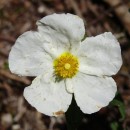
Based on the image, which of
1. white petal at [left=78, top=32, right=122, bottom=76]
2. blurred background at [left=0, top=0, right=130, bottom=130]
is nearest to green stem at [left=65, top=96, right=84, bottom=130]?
white petal at [left=78, top=32, right=122, bottom=76]

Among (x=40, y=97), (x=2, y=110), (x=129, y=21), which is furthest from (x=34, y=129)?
(x=129, y=21)

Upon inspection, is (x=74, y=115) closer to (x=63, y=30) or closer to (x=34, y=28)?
(x=63, y=30)

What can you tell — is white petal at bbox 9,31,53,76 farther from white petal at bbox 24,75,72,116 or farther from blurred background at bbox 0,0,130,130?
blurred background at bbox 0,0,130,130

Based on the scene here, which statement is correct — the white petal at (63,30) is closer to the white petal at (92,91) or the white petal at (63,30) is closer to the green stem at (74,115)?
the white petal at (92,91)

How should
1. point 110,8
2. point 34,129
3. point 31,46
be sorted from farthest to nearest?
point 110,8 < point 34,129 < point 31,46

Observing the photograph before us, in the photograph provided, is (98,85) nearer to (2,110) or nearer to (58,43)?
(58,43)

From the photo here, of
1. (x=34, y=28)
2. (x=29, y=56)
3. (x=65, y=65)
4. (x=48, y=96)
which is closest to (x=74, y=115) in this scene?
(x=48, y=96)
